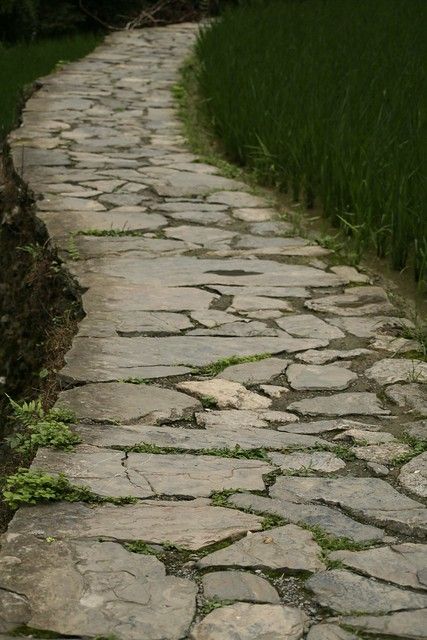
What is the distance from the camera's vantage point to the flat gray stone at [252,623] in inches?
85.4

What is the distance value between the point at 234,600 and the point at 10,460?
1035 millimetres

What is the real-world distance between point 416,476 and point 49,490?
956 mm

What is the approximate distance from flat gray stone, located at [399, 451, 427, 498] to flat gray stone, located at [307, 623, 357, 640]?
2.37 ft

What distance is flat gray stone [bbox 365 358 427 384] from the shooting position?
3.66 metres

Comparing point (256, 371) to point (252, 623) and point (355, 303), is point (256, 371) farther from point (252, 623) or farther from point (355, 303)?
point (252, 623)

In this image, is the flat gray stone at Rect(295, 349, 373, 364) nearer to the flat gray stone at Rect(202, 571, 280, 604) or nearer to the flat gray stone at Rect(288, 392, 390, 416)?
the flat gray stone at Rect(288, 392, 390, 416)

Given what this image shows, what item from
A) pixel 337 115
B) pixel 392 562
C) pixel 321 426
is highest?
pixel 337 115

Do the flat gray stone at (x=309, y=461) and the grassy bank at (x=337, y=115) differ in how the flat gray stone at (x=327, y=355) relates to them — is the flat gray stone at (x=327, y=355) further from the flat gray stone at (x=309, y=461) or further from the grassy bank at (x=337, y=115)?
the flat gray stone at (x=309, y=461)

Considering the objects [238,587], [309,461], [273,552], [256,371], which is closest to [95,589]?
[238,587]

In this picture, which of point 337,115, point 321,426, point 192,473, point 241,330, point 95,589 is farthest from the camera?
point 337,115

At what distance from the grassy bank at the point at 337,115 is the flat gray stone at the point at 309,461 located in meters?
1.47

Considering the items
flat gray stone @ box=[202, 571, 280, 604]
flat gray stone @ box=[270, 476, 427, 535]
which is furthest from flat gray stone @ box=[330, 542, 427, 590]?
flat gray stone @ box=[202, 571, 280, 604]

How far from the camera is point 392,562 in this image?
8.22 feet

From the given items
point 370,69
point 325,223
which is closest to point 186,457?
point 325,223
